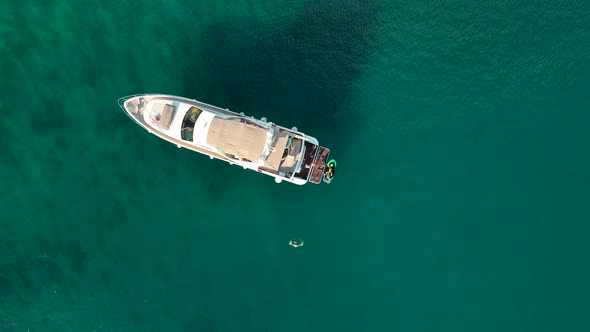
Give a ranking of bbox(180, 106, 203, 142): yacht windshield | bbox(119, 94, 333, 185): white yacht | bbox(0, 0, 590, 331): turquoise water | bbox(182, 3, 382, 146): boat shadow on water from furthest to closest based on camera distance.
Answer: bbox(182, 3, 382, 146): boat shadow on water → bbox(0, 0, 590, 331): turquoise water → bbox(180, 106, 203, 142): yacht windshield → bbox(119, 94, 333, 185): white yacht

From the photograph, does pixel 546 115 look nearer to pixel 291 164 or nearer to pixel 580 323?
pixel 580 323

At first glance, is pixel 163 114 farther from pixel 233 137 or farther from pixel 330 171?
pixel 330 171

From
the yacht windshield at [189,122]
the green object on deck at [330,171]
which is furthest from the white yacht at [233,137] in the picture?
the green object on deck at [330,171]

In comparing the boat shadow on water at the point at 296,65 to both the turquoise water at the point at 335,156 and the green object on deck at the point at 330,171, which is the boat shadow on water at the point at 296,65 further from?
the green object on deck at the point at 330,171

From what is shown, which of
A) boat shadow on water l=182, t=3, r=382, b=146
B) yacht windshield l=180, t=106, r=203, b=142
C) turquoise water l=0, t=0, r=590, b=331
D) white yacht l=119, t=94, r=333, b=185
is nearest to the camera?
white yacht l=119, t=94, r=333, b=185

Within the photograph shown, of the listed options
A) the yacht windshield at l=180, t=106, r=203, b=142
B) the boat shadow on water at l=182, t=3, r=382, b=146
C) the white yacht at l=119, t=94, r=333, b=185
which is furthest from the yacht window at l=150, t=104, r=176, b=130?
the boat shadow on water at l=182, t=3, r=382, b=146

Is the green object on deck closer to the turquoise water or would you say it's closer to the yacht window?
the turquoise water

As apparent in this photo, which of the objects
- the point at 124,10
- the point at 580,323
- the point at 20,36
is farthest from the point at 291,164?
the point at 580,323

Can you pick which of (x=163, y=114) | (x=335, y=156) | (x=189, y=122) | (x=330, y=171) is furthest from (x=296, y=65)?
(x=163, y=114)
